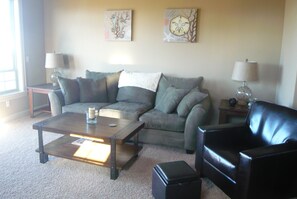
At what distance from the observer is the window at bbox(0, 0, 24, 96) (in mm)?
4324

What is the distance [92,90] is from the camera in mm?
4062

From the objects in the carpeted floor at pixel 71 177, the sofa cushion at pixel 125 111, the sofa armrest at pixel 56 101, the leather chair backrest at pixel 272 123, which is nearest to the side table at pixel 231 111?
the leather chair backrest at pixel 272 123

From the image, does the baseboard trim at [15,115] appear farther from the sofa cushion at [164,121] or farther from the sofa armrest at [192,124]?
the sofa armrest at [192,124]

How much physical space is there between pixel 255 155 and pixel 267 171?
18 centimetres

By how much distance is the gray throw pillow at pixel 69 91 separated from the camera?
3961 millimetres

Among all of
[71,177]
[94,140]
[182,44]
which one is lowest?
[71,177]

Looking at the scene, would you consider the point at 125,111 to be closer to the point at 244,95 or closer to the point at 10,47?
the point at 244,95

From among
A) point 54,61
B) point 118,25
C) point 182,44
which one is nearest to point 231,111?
point 182,44

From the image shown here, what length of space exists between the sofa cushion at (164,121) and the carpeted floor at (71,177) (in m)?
0.32

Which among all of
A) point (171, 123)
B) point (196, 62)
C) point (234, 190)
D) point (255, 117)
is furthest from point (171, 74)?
point (234, 190)

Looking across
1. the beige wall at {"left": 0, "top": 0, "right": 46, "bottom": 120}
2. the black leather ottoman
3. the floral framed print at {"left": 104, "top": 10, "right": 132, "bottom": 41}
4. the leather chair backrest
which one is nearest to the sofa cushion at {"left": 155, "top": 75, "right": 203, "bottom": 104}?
the floral framed print at {"left": 104, "top": 10, "right": 132, "bottom": 41}

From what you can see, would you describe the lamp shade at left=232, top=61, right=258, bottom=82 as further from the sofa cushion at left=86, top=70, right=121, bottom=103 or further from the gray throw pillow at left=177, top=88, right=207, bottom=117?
the sofa cushion at left=86, top=70, right=121, bottom=103

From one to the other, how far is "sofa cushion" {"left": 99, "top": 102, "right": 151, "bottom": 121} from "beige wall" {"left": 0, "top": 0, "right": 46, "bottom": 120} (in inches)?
75.9

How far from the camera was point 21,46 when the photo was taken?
4500 millimetres
